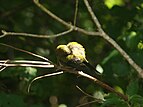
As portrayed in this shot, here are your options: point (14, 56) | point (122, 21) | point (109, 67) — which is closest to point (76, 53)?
point (109, 67)

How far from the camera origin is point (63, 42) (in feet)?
13.8

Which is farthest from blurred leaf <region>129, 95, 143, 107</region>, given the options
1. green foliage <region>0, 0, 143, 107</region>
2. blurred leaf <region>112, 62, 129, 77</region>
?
blurred leaf <region>112, 62, 129, 77</region>

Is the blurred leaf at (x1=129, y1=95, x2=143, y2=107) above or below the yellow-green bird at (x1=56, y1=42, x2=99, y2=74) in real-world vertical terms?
below

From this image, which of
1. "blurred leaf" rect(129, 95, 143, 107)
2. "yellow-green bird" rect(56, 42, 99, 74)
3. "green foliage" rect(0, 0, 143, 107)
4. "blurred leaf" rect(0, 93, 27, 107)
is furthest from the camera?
"green foliage" rect(0, 0, 143, 107)

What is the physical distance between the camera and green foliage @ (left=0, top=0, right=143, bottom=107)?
10.1ft

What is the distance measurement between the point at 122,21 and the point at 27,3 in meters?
0.96

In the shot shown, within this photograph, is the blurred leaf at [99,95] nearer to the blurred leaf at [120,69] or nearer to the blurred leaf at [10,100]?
the blurred leaf at [120,69]

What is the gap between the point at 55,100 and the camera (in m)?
3.89

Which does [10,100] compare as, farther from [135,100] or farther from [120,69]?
[135,100]

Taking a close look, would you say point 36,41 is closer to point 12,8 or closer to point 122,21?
point 12,8

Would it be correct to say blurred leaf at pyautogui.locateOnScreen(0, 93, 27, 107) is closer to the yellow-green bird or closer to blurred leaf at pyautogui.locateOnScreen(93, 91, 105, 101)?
blurred leaf at pyautogui.locateOnScreen(93, 91, 105, 101)

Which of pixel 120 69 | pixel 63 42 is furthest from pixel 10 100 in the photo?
pixel 63 42

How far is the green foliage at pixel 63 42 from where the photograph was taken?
309 cm

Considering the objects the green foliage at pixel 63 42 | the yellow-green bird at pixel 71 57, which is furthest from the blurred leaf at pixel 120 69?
the yellow-green bird at pixel 71 57
